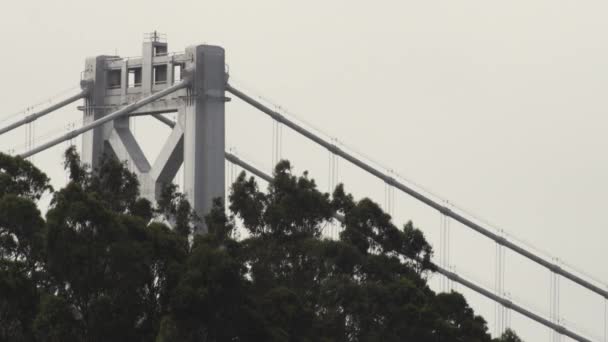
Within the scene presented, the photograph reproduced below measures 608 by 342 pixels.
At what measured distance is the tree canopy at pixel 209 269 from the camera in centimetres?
8475

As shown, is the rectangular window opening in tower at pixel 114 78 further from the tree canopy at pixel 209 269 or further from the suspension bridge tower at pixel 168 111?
the tree canopy at pixel 209 269

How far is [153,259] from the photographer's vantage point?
282 ft

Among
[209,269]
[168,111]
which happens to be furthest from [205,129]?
[209,269]

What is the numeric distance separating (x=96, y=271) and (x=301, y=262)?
11.4m

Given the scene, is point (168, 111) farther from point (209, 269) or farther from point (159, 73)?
point (209, 269)

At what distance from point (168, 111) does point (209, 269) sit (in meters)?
16.7

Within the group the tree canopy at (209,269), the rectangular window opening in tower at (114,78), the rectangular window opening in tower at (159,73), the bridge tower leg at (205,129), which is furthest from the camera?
the rectangular window opening in tower at (114,78)

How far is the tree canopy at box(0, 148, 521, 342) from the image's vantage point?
278 feet

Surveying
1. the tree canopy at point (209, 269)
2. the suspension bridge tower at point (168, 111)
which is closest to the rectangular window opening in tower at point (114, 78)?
the suspension bridge tower at point (168, 111)

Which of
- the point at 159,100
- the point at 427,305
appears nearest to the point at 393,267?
the point at 427,305

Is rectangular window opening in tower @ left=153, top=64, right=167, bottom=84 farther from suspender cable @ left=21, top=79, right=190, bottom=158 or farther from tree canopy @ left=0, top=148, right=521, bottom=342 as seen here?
tree canopy @ left=0, top=148, right=521, bottom=342

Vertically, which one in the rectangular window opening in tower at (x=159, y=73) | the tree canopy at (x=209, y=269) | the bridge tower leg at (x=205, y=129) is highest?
the rectangular window opening in tower at (x=159, y=73)

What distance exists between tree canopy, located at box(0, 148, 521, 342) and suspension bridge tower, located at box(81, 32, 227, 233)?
8.17ft

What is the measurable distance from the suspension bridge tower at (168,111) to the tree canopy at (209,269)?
Answer: 8.17ft
